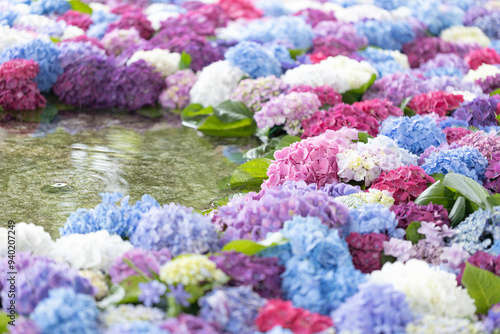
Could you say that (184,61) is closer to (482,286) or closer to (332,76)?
(332,76)

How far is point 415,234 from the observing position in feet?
8.47

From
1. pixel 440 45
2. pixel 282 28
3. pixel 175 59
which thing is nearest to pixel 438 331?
pixel 175 59

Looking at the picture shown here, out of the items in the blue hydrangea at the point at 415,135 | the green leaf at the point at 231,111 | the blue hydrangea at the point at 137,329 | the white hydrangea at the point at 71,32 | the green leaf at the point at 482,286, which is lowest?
the green leaf at the point at 231,111

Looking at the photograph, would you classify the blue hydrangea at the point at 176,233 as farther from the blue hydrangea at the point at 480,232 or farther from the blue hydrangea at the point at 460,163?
the blue hydrangea at the point at 460,163

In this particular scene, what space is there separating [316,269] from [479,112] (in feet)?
8.63

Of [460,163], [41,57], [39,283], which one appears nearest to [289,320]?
[39,283]

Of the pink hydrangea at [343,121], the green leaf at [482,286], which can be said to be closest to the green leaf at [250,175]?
the pink hydrangea at [343,121]

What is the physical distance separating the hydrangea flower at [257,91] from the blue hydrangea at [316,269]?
8.18ft

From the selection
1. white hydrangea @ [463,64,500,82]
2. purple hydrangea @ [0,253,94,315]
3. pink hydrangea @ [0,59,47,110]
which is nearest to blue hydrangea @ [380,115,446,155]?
white hydrangea @ [463,64,500,82]

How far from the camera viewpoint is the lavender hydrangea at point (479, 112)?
427 cm

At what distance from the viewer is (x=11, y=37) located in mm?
5305

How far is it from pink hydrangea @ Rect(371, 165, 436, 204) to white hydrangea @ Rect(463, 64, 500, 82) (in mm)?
2705

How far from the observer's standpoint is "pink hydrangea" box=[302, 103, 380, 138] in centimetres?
399

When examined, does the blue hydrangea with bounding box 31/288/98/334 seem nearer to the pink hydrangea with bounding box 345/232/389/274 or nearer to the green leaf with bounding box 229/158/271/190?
the pink hydrangea with bounding box 345/232/389/274
